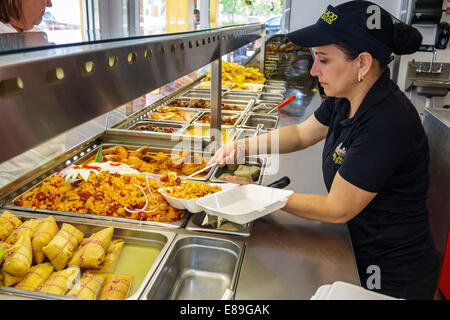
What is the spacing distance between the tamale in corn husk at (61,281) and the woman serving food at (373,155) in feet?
2.28

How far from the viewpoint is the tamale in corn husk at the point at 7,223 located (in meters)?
1.35

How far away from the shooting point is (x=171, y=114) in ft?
9.83

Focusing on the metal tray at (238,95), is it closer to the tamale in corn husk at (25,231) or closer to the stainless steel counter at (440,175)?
the stainless steel counter at (440,175)

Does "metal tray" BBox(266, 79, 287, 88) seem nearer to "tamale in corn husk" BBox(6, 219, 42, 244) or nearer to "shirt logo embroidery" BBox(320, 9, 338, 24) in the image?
"shirt logo embroidery" BBox(320, 9, 338, 24)

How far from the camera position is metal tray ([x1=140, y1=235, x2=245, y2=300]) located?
4.45 feet

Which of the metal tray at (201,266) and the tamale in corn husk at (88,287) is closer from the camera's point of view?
the tamale in corn husk at (88,287)

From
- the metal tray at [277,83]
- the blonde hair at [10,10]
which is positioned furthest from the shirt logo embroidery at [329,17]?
the metal tray at [277,83]

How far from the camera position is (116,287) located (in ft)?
3.93

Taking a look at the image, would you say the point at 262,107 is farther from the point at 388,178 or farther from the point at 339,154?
the point at 388,178

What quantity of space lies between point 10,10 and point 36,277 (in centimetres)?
160

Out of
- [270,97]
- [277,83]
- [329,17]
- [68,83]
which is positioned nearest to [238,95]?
[270,97]

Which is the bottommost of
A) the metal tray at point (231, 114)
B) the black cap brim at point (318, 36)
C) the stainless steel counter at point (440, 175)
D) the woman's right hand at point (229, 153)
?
the stainless steel counter at point (440, 175)
